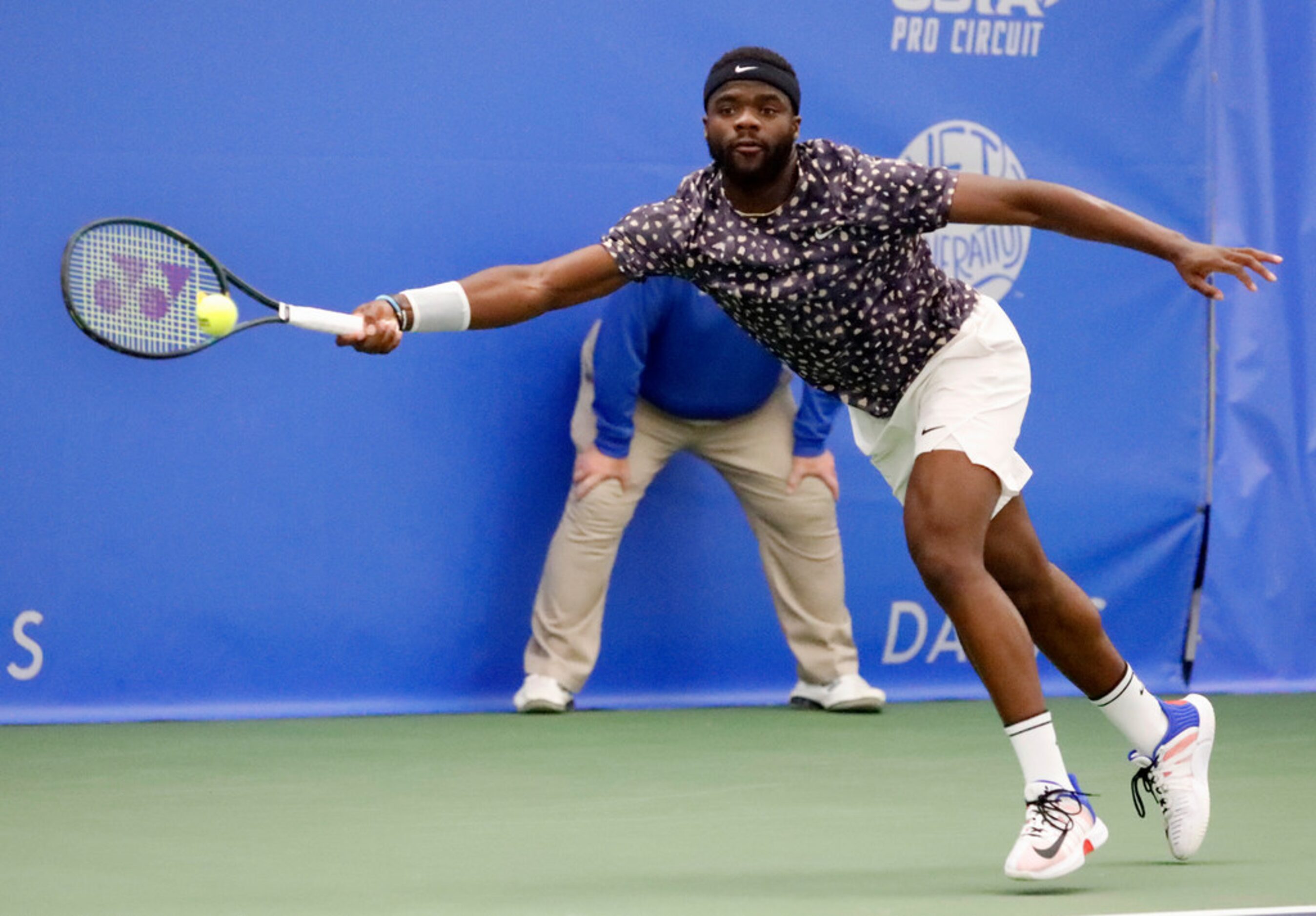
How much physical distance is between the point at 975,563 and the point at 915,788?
145cm

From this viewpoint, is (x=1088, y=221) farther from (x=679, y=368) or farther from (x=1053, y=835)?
(x=679, y=368)

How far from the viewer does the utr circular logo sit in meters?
6.86

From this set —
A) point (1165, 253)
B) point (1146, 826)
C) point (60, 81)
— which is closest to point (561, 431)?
point (60, 81)

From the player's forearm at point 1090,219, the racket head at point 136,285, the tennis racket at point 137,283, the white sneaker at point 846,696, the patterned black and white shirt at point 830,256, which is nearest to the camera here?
the player's forearm at point 1090,219

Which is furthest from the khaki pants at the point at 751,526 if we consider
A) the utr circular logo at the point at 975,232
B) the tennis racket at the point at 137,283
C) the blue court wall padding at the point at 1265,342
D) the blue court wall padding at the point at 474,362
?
the tennis racket at the point at 137,283

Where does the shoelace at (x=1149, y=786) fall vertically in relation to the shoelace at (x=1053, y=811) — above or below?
below

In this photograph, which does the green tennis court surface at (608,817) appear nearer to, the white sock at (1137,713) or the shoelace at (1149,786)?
the shoelace at (1149,786)

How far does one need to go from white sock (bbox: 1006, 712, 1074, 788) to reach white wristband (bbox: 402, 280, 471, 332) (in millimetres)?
1248

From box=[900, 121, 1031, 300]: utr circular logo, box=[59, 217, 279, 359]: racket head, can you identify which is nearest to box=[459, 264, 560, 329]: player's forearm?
box=[59, 217, 279, 359]: racket head

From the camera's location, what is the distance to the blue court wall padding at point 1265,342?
713 centimetres

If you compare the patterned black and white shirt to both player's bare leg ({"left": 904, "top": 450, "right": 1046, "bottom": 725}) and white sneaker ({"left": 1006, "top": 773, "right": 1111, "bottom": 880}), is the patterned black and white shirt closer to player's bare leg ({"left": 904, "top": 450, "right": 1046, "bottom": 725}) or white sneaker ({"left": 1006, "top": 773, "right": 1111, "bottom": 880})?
player's bare leg ({"left": 904, "top": 450, "right": 1046, "bottom": 725})

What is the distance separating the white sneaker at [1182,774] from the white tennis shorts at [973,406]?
1.87 feet

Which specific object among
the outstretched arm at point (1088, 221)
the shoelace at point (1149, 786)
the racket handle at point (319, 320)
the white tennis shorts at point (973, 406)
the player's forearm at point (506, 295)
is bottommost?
the shoelace at point (1149, 786)

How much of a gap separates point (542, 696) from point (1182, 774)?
2898 mm
